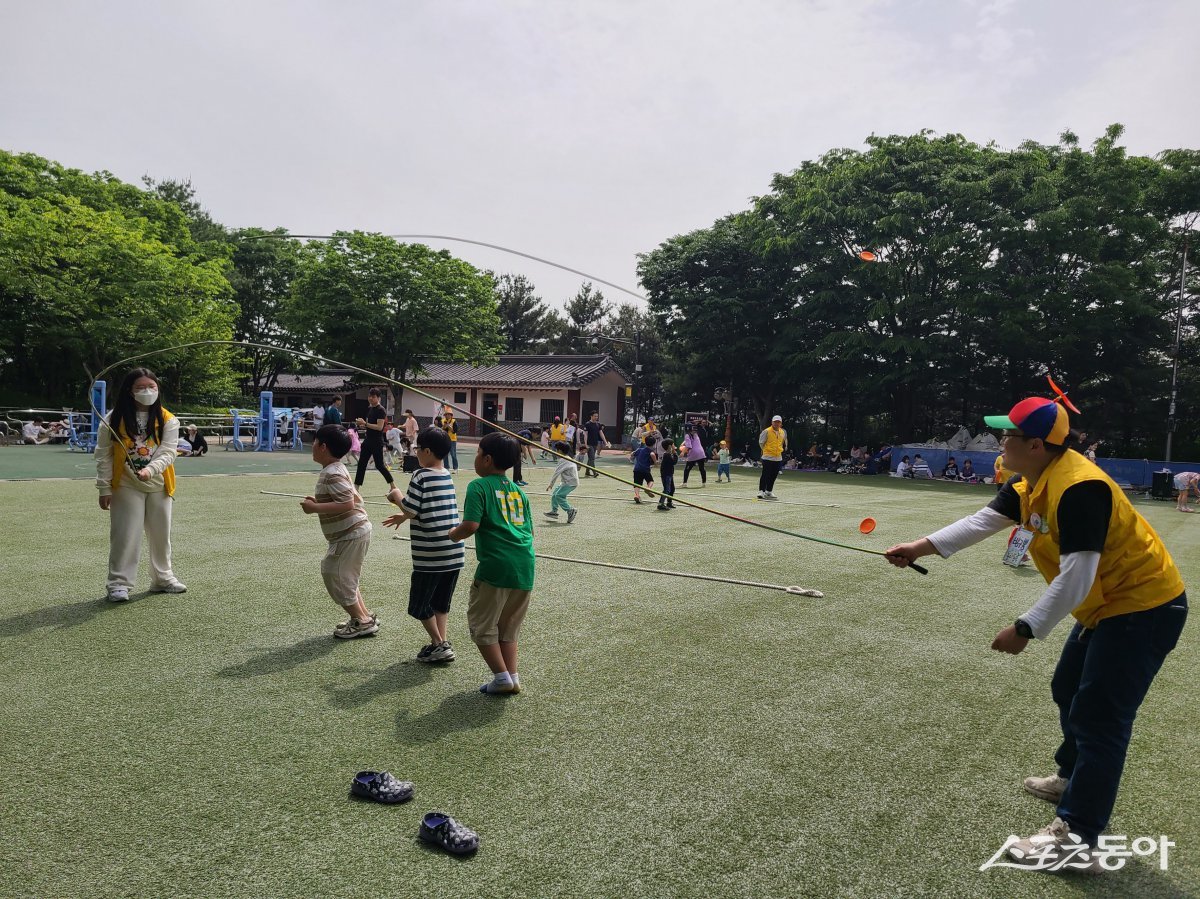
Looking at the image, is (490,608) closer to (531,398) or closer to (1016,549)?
(1016,549)

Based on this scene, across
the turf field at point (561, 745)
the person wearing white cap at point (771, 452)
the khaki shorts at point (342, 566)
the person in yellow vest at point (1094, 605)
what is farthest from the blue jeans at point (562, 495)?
the person in yellow vest at point (1094, 605)

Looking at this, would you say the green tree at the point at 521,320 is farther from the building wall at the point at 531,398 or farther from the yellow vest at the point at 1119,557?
the yellow vest at the point at 1119,557

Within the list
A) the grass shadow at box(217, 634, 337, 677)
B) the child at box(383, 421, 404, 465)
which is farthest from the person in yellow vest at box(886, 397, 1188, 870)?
the child at box(383, 421, 404, 465)

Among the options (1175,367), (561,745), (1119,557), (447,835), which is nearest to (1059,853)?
(1119,557)

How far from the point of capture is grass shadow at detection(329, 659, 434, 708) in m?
4.29

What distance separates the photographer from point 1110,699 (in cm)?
284

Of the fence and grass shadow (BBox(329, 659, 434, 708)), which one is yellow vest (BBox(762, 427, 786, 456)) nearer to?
grass shadow (BBox(329, 659, 434, 708))

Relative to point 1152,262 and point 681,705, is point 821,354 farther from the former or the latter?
point 681,705

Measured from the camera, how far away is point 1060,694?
3279mm

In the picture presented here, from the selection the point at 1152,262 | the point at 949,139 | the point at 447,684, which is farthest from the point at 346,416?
the point at 447,684

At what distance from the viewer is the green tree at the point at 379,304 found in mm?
31062

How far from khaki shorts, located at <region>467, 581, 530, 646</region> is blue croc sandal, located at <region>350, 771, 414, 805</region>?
1058mm

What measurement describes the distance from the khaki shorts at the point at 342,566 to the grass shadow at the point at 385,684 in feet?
2.37

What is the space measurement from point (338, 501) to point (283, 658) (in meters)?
1.04
